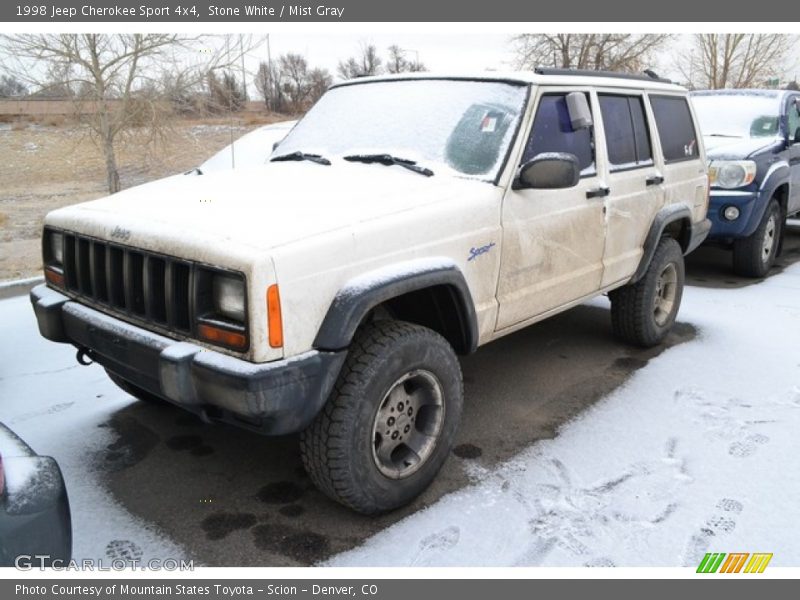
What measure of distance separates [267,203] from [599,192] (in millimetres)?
2092

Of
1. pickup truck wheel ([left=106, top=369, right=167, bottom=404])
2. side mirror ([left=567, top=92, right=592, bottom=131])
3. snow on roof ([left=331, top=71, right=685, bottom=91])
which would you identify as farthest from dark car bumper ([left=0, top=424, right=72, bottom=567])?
side mirror ([left=567, top=92, right=592, bottom=131])

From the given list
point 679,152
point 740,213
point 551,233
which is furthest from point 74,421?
point 740,213

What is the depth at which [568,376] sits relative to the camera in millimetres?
4469

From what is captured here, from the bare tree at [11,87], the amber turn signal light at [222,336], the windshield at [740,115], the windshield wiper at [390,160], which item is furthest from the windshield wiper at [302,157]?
the bare tree at [11,87]

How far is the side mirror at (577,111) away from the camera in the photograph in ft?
11.9

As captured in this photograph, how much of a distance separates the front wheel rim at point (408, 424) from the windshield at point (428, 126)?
1.04 metres

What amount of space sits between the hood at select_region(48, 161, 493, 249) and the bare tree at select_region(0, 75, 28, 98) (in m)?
6.72

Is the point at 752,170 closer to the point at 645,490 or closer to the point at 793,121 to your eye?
the point at 793,121

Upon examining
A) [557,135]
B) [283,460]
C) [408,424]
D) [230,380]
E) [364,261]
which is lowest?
[283,460]

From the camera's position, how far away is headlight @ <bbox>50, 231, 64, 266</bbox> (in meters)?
3.28

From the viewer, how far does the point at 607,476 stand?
317 centimetres

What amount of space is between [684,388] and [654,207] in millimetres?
1246
